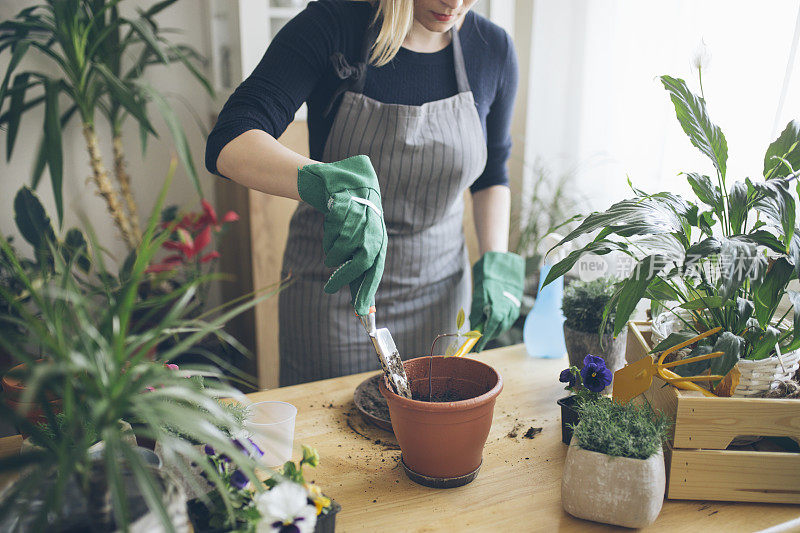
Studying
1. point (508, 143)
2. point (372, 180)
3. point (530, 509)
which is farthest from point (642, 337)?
point (508, 143)

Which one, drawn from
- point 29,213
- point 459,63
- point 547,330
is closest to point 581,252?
point 547,330

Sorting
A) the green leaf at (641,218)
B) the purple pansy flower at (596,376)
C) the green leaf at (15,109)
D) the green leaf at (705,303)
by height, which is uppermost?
the green leaf at (15,109)

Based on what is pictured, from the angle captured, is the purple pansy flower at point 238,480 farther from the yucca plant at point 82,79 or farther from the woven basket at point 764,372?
the yucca plant at point 82,79

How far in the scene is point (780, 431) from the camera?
2.51ft

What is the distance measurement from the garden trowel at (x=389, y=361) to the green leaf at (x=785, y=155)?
589mm

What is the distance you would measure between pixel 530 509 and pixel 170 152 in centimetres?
225

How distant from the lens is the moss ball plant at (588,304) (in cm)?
106

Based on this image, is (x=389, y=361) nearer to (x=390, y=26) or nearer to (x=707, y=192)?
(x=707, y=192)

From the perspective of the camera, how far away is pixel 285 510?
1.92 feet

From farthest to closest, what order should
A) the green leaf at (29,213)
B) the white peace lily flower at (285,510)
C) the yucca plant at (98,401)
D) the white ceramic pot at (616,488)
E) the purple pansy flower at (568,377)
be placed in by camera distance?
the green leaf at (29,213)
the purple pansy flower at (568,377)
the white ceramic pot at (616,488)
the white peace lily flower at (285,510)
the yucca plant at (98,401)

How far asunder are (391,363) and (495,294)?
479 millimetres

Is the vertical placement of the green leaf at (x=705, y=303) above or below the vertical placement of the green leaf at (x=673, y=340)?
above

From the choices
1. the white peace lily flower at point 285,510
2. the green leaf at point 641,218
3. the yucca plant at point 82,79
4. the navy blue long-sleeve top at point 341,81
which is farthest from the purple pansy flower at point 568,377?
the yucca plant at point 82,79

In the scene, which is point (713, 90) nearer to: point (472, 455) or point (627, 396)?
point (627, 396)
